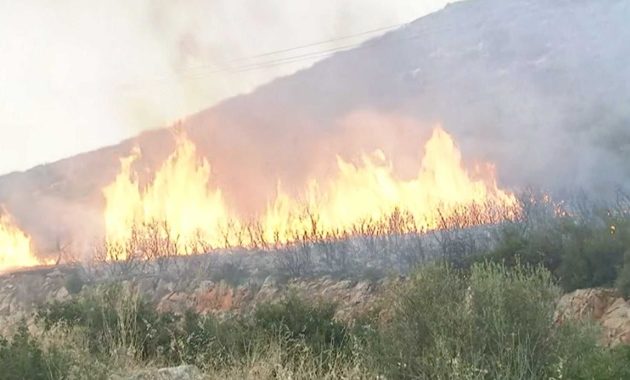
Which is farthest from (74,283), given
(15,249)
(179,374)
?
(179,374)

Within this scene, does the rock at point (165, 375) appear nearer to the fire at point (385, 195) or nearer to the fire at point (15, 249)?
the fire at point (385, 195)

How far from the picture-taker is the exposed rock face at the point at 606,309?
15070 millimetres

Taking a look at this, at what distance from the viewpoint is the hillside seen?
49.0 meters

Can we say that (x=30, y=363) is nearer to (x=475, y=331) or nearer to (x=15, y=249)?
(x=475, y=331)

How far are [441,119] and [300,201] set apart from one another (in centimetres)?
1659

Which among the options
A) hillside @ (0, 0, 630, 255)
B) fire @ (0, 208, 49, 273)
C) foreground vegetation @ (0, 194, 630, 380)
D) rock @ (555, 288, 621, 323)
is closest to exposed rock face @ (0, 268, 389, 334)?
rock @ (555, 288, 621, 323)

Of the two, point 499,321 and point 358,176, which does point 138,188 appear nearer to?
point 358,176

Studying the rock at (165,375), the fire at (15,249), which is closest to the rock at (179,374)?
the rock at (165,375)

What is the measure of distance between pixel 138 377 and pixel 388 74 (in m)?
68.7

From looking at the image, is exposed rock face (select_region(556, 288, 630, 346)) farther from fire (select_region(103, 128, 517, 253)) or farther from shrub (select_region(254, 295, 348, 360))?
fire (select_region(103, 128, 517, 253))

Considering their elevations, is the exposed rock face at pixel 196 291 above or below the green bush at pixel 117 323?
above

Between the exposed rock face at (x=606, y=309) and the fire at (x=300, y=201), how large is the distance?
2167 centimetres

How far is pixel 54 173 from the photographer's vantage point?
208 ft

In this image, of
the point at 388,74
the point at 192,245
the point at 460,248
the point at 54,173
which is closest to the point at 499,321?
the point at 460,248
